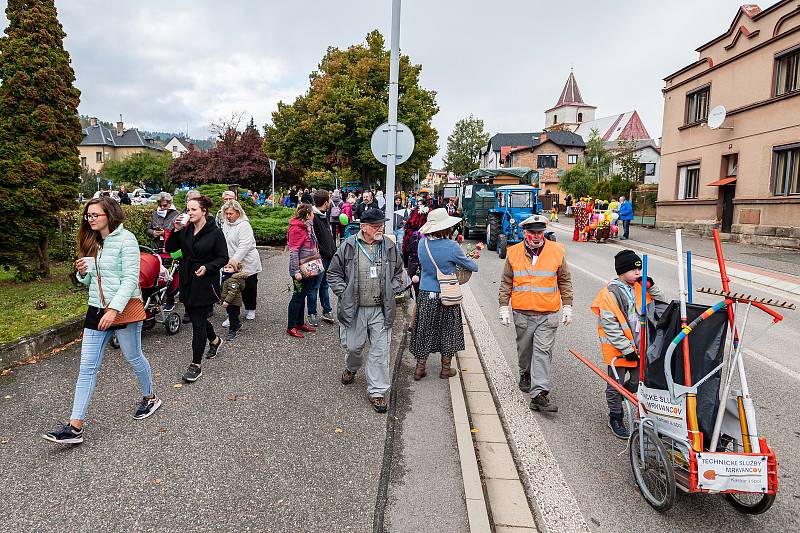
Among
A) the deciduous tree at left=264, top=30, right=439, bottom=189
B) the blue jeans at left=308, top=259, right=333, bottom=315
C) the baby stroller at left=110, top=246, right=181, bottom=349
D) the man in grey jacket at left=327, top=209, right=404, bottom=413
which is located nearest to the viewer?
the man in grey jacket at left=327, top=209, right=404, bottom=413

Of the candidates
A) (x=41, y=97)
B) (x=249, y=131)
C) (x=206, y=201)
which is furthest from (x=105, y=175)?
(x=206, y=201)

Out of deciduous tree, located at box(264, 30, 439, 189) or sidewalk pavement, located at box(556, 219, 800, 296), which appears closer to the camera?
sidewalk pavement, located at box(556, 219, 800, 296)

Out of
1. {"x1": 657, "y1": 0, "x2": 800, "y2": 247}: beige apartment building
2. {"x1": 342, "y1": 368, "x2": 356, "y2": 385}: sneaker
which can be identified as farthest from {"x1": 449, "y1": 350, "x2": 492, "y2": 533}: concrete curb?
{"x1": 657, "y1": 0, "x2": 800, "y2": 247}: beige apartment building

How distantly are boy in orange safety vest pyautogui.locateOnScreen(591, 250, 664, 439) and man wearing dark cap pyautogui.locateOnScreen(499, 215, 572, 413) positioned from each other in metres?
0.65

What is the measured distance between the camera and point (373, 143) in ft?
24.8

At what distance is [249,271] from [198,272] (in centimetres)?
175

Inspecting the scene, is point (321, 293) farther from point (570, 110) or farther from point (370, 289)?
point (570, 110)

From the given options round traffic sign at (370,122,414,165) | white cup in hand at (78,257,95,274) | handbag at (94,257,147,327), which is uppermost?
round traffic sign at (370,122,414,165)

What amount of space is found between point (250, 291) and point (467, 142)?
282 ft

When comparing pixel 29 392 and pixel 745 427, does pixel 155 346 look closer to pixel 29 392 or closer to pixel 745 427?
pixel 29 392

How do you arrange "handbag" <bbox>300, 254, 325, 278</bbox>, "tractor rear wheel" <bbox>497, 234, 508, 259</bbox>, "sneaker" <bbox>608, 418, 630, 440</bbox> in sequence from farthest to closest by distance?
1. "tractor rear wheel" <bbox>497, 234, 508, 259</bbox>
2. "handbag" <bbox>300, 254, 325, 278</bbox>
3. "sneaker" <bbox>608, 418, 630, 440</bbox>

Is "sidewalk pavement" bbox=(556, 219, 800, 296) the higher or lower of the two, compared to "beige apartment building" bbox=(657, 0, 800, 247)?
lower

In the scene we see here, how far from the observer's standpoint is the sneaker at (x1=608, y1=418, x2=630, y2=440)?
421cm

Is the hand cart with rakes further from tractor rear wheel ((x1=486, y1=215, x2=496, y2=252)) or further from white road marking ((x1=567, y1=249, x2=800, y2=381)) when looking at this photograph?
tractor rear wheel ((x1=486, y1=215, x2=496, y2=252))
